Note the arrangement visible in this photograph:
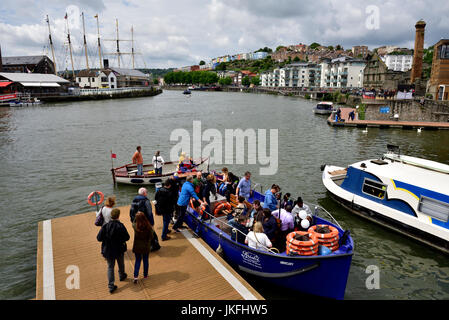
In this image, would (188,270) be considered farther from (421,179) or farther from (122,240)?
(421,179)

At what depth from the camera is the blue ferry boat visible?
7961 mm

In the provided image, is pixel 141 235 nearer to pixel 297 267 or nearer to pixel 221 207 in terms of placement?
pixel 297 267

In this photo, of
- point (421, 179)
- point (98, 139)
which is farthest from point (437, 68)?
point (98, 139)

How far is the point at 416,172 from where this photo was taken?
13.4 metres

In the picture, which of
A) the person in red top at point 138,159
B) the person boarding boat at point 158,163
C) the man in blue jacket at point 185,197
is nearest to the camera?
the man in blue jacket at point 185,197

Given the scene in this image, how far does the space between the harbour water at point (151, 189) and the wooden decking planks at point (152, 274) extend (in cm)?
177

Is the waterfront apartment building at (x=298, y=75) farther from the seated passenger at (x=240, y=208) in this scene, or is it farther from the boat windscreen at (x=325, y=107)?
the seated passenger at (x=240, y=208)

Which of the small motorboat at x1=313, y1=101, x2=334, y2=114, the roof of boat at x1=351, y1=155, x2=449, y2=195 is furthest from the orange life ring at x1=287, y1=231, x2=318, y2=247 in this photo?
the small motorboat at x1=313, y1=101, x2=334, y2=114

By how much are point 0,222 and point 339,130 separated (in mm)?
39933

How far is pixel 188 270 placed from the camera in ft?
28.6

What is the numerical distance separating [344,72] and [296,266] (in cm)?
13120

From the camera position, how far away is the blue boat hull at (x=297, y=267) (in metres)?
7.95

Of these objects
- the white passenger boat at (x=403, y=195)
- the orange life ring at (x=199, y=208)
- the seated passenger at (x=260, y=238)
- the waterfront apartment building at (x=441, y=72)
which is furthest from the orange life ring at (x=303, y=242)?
the waterfront apartment building at (x=441, y=72)

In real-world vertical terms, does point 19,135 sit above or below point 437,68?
below
